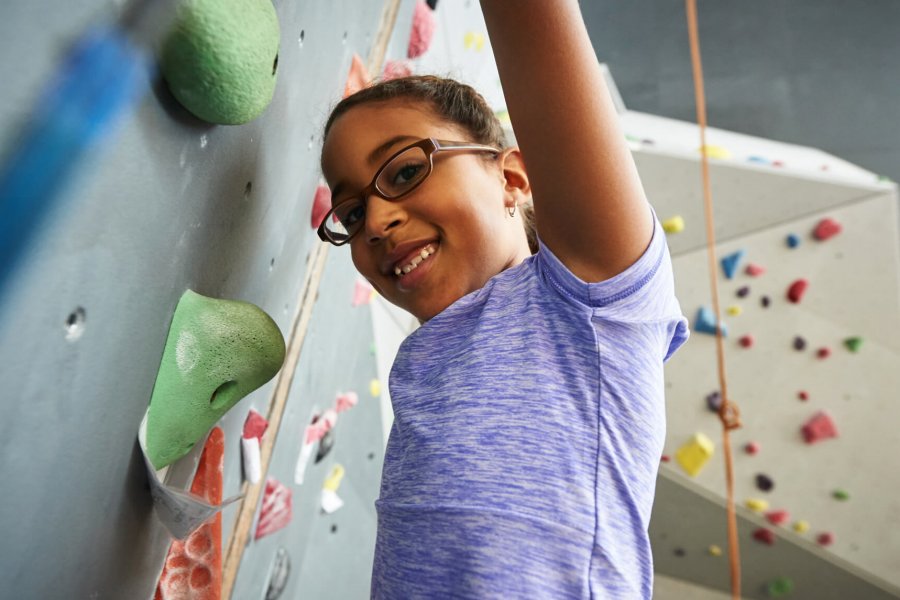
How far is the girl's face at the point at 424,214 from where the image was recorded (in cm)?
70

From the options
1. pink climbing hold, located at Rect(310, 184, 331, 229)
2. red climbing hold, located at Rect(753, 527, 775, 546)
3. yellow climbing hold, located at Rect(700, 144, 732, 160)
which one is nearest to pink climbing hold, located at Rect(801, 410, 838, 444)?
red climbing hold, located at Rect(753, 527, 775, 546)

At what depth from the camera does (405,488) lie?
2.07 ft

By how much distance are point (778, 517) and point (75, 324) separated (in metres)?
2.25

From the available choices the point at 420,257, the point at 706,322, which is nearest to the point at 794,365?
the point at 706,322

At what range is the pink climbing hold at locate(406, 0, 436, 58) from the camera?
1.45m

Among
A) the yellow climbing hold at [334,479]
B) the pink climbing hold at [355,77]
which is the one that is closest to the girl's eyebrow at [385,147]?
the pink climbing hold at [355,77]

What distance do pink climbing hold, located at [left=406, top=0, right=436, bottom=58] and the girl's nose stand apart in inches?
33.5

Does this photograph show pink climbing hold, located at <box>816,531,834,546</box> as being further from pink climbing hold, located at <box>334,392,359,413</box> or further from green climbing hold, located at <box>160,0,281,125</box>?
green climbing hold, located at <box>160,0,281,125</box>

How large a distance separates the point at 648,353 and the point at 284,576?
3.03 ft

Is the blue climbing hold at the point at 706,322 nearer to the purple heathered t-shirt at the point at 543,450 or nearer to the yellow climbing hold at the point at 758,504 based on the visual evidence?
the yellow climbing hold at the point at 758,504

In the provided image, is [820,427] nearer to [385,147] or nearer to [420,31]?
[420,31]

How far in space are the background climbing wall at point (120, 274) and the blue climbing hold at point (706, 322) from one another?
1.55 meters

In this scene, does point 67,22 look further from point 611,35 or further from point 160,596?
point 611,35

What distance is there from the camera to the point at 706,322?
2109 millimetres
